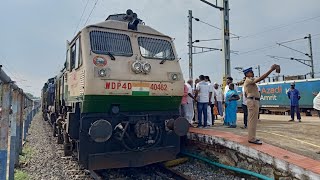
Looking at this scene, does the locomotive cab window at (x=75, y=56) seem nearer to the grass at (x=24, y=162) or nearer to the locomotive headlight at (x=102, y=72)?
the locomotive headlight at (x=102, y=72)

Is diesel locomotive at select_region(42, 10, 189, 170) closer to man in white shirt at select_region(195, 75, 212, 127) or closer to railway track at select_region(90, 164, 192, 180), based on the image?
railway track at select_region(90, 164, 192, 180)

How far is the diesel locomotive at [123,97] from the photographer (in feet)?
19.1

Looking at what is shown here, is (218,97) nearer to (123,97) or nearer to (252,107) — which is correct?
(252,107)

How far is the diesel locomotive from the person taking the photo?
5.83m

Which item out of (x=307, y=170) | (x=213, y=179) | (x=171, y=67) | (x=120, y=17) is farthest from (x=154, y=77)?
(x=307, y=170)

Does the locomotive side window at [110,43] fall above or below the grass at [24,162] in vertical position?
above

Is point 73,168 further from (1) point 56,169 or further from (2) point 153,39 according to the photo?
(2) point 153,39

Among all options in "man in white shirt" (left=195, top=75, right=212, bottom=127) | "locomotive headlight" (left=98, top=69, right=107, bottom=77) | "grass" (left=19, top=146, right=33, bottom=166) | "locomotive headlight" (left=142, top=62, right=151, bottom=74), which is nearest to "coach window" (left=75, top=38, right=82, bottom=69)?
"locomotive headlight" (left=98, top=69, right=107, bottom=77)

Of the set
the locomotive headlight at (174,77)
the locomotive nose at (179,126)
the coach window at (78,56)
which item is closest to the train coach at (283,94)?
the locomotive headlight at (174,77)

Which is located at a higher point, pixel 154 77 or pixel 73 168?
pixel 154 77

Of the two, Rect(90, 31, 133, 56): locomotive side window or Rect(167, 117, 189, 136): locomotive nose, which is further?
Rect(167, 117, 189, 136): locomotive nose

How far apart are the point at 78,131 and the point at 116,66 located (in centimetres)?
160

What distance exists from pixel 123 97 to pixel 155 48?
5.38 ft

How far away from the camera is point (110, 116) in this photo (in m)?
6.17
